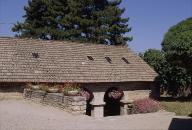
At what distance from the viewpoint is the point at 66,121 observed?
13969 mm

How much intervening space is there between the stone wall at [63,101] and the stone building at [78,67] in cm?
300

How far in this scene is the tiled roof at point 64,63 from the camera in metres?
22.2

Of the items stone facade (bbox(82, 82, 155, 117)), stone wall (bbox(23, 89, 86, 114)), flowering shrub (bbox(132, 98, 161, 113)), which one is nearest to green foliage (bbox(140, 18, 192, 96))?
stone facade (bbox(82, 82, 155, 117))

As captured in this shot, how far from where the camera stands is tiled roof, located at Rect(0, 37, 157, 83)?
22.2 meters

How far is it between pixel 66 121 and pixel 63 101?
2.54m

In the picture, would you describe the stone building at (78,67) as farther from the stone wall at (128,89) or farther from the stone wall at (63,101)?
the stone wall at (63,101)

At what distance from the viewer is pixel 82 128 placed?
12.7 metres

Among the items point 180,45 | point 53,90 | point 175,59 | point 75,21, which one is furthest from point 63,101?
point 75,21

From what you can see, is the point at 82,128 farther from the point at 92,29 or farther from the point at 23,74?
the point at 92,29

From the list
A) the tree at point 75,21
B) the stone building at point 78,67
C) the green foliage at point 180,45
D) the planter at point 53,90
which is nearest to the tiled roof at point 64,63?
the stone building at point 78,67

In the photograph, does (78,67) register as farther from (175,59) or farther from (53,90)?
(175,59)

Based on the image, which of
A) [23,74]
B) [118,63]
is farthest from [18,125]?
[118,63]

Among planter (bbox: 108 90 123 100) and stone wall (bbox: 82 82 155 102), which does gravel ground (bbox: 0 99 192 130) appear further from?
planter (bbox: 108 90 123 100)

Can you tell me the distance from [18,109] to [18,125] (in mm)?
3811
